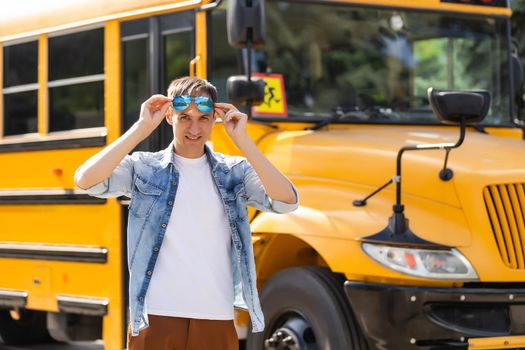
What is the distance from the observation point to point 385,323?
4.74 m

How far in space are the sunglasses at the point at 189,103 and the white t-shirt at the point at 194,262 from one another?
0.22 m

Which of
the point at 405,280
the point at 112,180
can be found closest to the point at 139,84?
the point at 405,280

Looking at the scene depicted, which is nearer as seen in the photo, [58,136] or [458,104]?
[458,104]

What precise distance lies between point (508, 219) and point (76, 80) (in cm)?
260

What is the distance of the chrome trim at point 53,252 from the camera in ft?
20.3

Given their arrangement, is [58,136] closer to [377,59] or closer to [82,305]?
[82,305]

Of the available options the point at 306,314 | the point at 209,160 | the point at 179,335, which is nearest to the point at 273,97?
the point at 306,314

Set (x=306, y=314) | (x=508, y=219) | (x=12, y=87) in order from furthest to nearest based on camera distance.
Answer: (x=12, y=87), (x=306, y=314), (x=508, y=219)

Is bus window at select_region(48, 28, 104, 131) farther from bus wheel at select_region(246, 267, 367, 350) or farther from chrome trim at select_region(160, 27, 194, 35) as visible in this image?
bus wheel at select_region(246, 267, 367, 350)

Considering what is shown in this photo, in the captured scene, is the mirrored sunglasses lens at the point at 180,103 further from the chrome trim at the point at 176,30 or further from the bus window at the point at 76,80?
the bus window at the point at 76,80

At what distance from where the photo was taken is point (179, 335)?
3428 mm

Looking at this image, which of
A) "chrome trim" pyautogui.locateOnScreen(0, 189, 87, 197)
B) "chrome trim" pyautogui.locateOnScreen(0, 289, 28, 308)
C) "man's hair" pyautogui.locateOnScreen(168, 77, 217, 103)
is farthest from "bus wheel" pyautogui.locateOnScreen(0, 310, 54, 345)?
"man's hair" pyautogui.locateOnScreen(168, 77, 217, 103)

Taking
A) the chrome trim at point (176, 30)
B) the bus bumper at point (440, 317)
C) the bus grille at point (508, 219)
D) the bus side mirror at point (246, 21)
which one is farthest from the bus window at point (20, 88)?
the bus grille at point (508, 219)

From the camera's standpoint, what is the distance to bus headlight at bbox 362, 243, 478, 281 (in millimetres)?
4676
